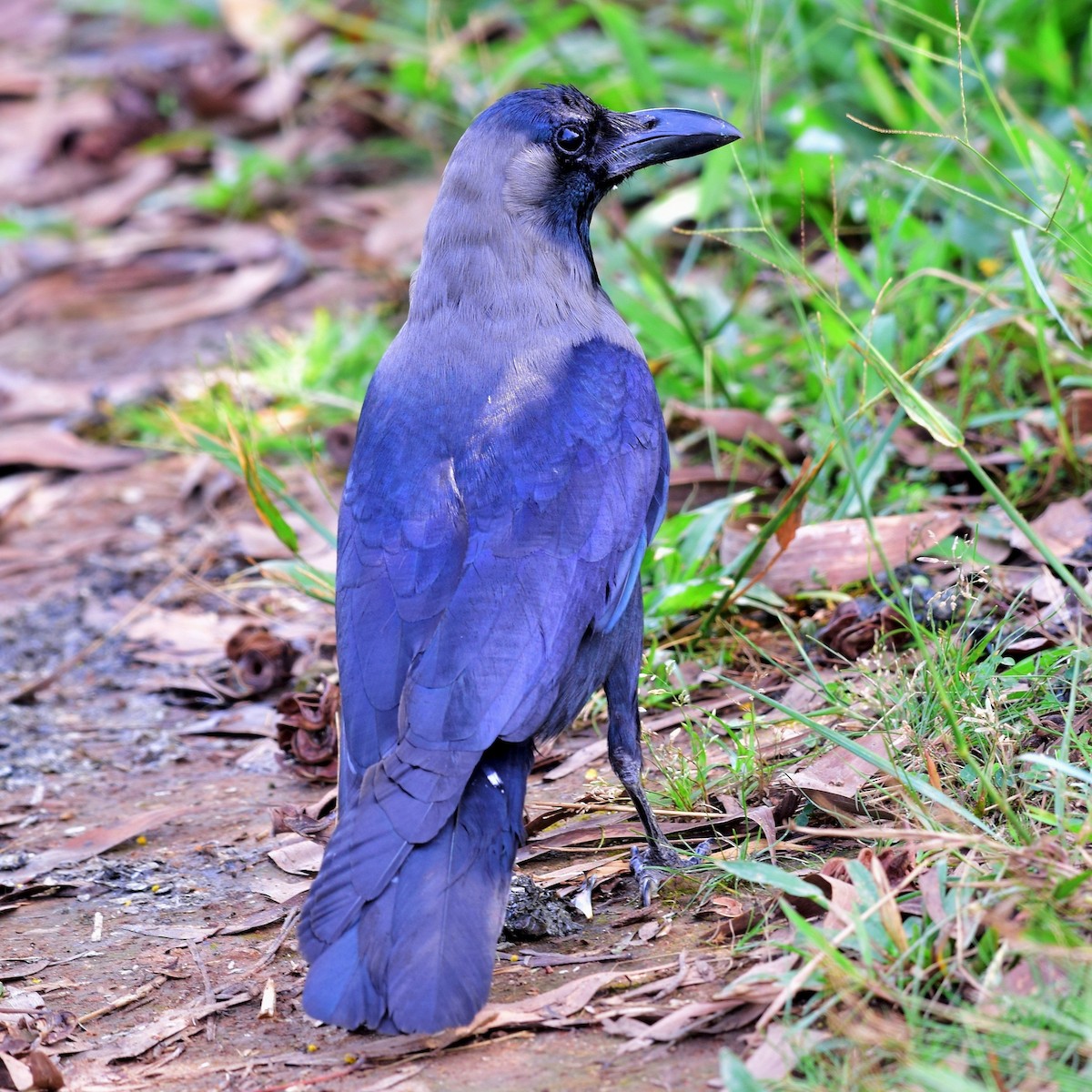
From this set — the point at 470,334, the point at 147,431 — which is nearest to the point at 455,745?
the point at 470,334

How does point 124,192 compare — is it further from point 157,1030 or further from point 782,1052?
point 782,1052

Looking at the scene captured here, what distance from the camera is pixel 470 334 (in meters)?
3.58

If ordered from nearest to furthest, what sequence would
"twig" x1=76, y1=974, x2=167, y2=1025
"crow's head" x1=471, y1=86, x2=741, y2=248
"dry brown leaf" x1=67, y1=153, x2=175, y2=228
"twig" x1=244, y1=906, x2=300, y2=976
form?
"twig" x1=76, y1=974, x2=167, y2=1025 < "twig" x1=244, y1=906, x2=300, y2=976 < "crow's head" x1=471, y1=86, x2=741, y2=248 < "dry brown leaf" x1=67, y1=153, x2=175, y2=228

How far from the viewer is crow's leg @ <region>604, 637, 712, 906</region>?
3119 mm

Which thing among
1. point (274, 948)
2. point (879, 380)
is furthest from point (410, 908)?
point (879, 380)

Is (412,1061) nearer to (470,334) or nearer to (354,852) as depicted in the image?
(354,852)

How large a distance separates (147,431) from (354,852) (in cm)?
393

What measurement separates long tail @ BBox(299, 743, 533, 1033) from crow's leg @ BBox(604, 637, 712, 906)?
456 millimetres

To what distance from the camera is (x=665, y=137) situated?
3961 millimetres

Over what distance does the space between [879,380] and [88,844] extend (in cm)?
253

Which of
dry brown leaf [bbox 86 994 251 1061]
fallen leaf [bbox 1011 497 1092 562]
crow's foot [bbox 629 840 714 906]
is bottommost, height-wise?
dry brown leaf [bbox 86 994 251 1061]

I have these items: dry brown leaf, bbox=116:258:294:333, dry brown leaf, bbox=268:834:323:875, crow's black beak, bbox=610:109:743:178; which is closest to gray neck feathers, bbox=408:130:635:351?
crow's black beak, bbox=610:109:743:178

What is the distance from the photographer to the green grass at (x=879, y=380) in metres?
2.32

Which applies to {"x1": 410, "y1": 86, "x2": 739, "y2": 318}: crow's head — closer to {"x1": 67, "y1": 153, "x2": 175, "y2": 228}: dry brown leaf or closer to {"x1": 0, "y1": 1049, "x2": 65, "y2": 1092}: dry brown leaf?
{"x1": 0, "y1": 1049, "x2": 65, "y2": 1092}: dry brown leaf
